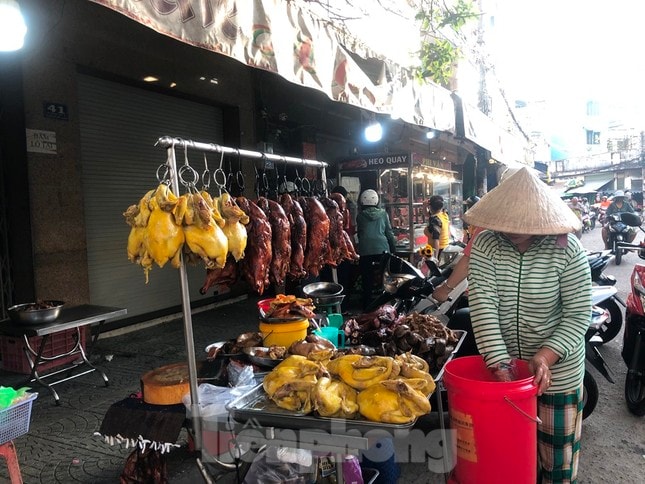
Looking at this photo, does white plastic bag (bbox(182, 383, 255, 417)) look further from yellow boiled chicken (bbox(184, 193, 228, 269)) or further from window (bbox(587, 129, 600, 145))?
window (bbox(587, 129, 600, 145))

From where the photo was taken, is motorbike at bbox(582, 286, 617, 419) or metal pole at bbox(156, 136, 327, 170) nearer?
metal pole at bbox(156, 136, 327, 170)

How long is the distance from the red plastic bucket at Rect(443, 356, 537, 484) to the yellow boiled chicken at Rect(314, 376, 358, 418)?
0.47 meters

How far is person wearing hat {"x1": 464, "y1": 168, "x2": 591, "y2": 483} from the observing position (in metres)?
2.16

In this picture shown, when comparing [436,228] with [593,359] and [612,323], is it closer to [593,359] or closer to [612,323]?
[612,323]

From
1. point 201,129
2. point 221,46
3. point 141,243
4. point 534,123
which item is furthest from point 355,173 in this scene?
point 534,123

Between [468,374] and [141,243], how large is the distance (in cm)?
173

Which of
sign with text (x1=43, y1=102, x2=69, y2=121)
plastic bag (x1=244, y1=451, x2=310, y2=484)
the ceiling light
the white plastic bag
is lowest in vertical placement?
plastic bag (x1=244, y1=451, x2=310, y2=484)

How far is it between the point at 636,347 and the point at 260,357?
10.8 feet

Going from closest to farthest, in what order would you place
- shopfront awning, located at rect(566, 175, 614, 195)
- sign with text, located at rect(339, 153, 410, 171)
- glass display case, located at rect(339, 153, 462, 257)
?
1. sign with text, located at rect(339, 153, 410, 171)
2. glass display case, located at rect(339, 153, 462, 257)
3. shopfront awning, located at rect(566, 175, 614, 195)

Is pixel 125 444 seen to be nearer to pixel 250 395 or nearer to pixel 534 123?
pixel 250 395

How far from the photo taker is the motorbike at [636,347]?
3.88m

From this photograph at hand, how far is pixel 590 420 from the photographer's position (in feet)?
12.7

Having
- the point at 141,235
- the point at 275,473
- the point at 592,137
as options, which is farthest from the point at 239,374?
the point at 592,137

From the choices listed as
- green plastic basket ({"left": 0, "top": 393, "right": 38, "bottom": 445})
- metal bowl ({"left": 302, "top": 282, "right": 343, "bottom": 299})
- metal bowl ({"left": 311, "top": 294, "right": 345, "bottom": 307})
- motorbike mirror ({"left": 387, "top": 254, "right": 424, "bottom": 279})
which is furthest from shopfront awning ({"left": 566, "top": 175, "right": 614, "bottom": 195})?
green plastic basket ({"left": 0, "top": 393, "right": 38, "bottom": 445})
